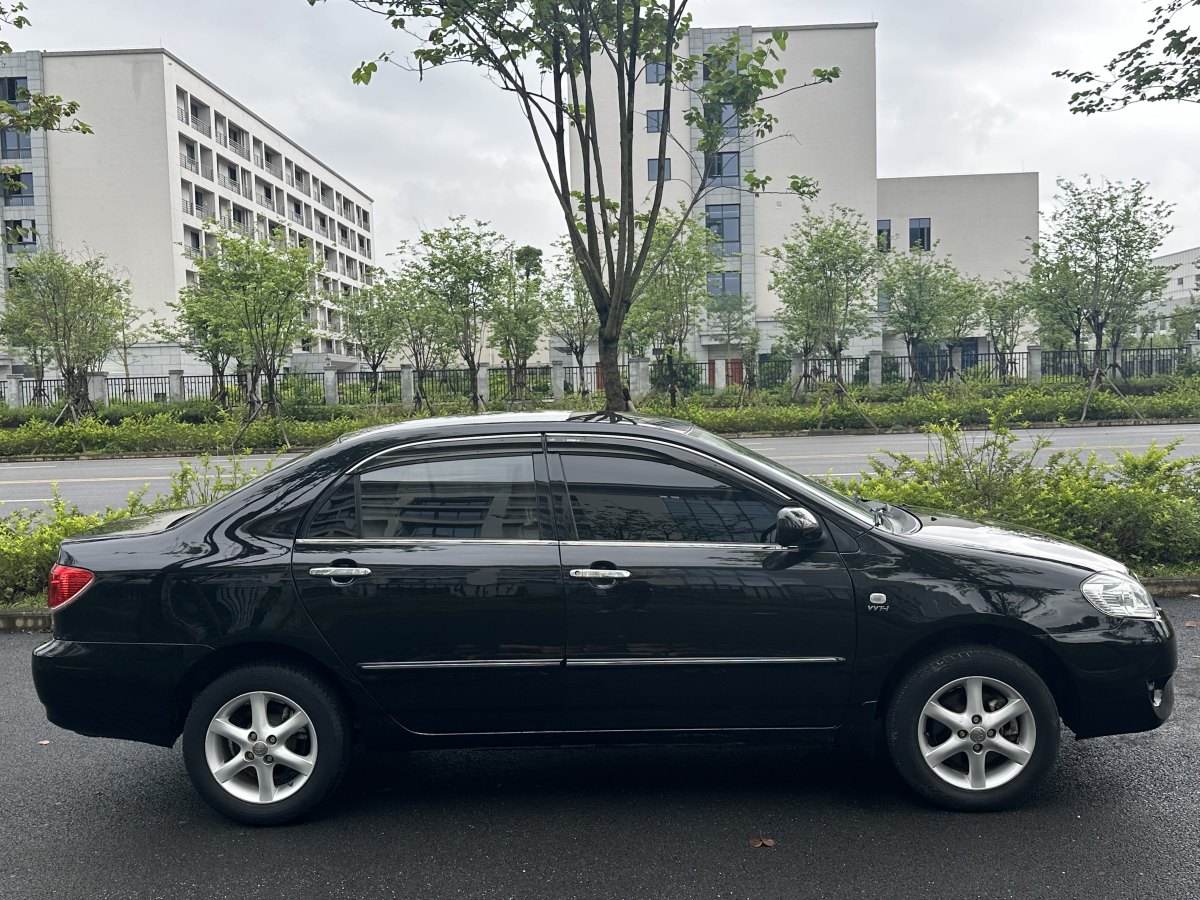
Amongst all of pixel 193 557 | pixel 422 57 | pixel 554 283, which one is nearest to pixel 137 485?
pixel 422 57

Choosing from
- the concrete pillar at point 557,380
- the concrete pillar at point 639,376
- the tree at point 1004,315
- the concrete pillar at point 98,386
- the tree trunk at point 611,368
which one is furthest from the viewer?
the tree at point 1004,315

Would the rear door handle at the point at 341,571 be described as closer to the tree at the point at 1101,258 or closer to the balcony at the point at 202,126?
the tree at the point at 1101,258

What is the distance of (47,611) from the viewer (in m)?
7.05

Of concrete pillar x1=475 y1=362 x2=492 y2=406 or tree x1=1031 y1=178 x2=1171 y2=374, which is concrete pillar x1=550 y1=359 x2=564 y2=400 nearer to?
concrete pillar x1=475 y1=362 x2=492 y2=406

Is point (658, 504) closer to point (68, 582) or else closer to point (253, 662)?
point (253, 662)

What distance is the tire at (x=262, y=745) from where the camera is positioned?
388 cm

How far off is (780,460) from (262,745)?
14971mm

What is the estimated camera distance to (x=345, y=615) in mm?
3881

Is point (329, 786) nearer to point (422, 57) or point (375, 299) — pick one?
point (422, 57)

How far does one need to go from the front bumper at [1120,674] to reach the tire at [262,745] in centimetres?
295

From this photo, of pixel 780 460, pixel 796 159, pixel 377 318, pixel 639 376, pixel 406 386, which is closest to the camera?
pixel 780 460

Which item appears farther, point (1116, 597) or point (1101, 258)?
point (1101, 258)

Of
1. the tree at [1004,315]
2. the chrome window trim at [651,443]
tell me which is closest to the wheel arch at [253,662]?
the chrome window trim at [651,443]

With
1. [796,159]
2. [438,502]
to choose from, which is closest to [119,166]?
[796,159]
